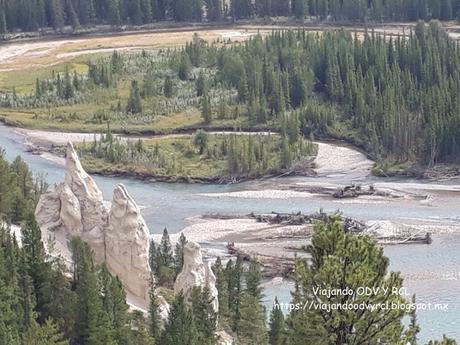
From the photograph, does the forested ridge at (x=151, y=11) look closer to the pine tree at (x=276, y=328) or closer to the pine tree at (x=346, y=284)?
the pine tree at (x=276, y=328)

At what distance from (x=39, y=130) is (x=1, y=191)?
6298 centimetres

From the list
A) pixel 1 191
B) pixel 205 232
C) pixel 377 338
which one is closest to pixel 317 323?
pixel 377 338

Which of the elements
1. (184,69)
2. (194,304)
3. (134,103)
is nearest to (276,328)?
(194,304)

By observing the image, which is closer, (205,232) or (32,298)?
(32,298)

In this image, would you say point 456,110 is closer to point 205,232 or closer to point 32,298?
point 205,232

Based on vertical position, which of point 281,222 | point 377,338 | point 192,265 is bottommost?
point 281,222

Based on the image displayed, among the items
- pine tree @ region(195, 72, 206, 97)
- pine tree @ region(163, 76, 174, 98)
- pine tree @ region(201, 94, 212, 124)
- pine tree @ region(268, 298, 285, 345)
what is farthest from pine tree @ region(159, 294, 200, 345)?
pine tree @ region(163, 76, 174, 98)

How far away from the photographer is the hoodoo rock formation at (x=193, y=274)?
47844mm

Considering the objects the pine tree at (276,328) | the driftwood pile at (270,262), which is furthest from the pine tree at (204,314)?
the driftwood pile at (270,262)

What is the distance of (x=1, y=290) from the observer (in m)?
40.6

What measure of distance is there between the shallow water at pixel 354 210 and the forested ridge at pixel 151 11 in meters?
68.8

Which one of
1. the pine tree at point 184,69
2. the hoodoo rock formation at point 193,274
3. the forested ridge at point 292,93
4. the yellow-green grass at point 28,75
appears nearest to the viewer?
the hoodoo rock formation at point 193,274

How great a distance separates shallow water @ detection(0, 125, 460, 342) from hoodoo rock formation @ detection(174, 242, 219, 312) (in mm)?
13355

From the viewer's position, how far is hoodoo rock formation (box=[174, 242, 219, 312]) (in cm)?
4784
